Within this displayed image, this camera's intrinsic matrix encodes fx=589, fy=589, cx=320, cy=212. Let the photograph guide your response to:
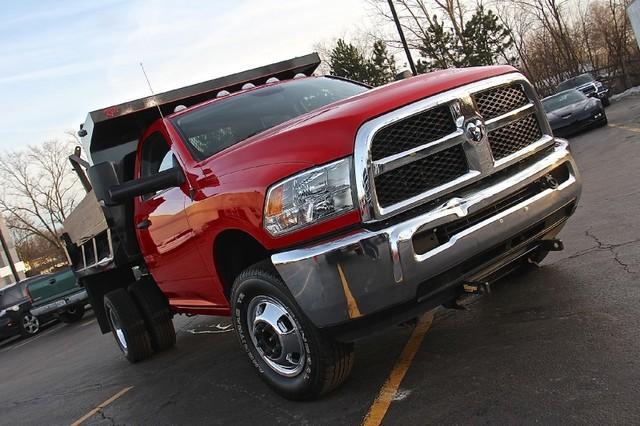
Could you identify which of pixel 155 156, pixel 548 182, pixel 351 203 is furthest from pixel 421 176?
pixel 155 156

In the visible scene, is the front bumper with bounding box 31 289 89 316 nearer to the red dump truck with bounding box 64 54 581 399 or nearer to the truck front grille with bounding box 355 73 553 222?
the red dump truck with bounding box 64 54 581 399

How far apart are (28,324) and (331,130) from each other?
15.6 meters

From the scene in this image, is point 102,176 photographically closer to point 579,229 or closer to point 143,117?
point 143,117

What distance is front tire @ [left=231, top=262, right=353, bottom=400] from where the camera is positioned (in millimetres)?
3357

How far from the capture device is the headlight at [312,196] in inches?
119

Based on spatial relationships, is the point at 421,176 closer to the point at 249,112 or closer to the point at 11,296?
the point at 249,112

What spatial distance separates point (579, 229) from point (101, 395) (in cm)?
496

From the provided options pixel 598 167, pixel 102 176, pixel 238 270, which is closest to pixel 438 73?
pixel 238 270

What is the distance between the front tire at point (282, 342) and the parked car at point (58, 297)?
1245 centimetres

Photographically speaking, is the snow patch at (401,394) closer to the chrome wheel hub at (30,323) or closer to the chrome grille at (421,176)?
the chrome grille at (421,176)

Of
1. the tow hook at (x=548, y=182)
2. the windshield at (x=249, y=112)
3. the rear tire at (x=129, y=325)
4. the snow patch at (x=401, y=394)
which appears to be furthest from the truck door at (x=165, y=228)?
the tow hook at (x=548, y=182)

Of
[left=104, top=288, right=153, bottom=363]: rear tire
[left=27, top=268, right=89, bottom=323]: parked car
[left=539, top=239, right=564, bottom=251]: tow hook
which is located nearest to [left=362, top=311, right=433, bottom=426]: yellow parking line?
[left=539, top=239, right=564, bottom=251]: tow hook

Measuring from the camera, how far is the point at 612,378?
2.85 m

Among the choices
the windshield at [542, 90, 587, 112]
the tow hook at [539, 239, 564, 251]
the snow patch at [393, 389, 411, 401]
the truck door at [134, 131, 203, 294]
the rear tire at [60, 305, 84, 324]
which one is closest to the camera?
the snow patch at [393, 389, 411, 401]
